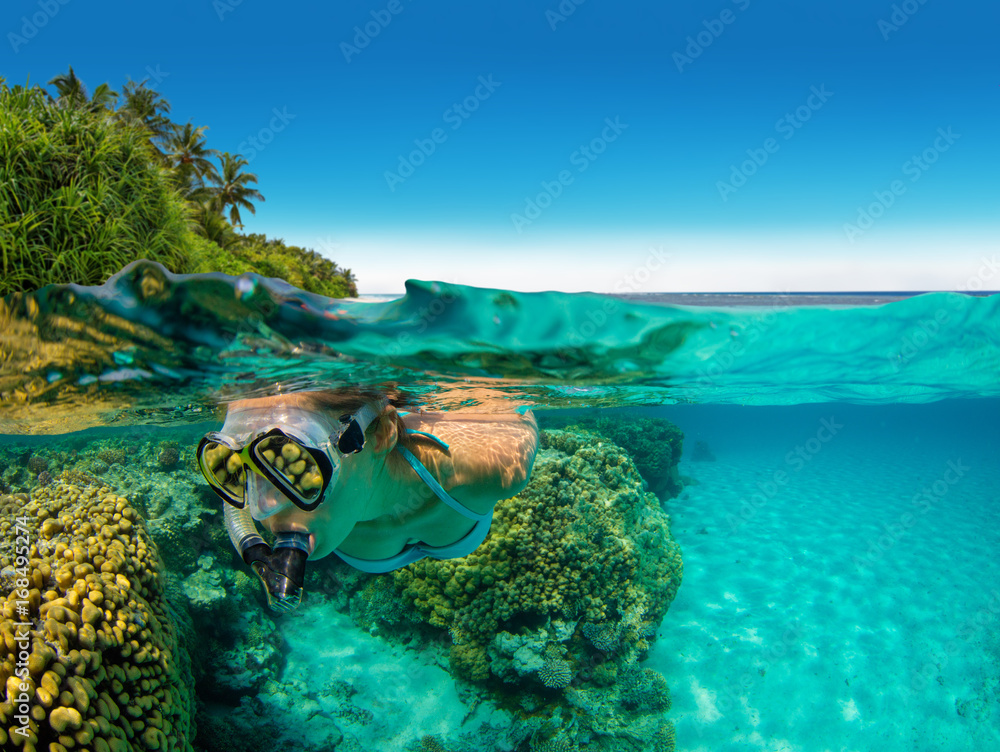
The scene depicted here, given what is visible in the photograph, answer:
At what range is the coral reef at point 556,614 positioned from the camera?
765cm

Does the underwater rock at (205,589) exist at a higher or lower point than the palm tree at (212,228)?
lower

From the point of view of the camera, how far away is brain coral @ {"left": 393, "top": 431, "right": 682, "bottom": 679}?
8.07 metres

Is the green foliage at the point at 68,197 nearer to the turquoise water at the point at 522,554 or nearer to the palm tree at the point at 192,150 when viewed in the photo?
the turquoise water at the point at 522,554

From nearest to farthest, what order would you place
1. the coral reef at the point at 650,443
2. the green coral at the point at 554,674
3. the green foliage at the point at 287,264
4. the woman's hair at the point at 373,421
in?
the woman's hair at the point at 373,421 → the green coral at the point at 554,674 → the coral reef at the point at 650,443 → the green foliage at the point at 287,264

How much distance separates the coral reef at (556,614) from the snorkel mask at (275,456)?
6.47 m

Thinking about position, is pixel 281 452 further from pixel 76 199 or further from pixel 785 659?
pixel 785 659

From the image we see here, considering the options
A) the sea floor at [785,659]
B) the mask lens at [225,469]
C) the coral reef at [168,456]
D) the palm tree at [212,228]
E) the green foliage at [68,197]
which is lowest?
the sea floor at [785,659]

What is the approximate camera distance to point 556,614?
8133mm

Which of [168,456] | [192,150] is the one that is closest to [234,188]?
[192,150]

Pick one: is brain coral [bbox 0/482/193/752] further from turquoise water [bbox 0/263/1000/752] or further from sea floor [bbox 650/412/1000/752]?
sea floor [bbox 650/412/1000/752]

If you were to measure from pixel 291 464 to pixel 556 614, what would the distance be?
7282 mm

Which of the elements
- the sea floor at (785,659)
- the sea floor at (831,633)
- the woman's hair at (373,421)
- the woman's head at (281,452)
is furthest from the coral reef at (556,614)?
the woman's head at (281,452)

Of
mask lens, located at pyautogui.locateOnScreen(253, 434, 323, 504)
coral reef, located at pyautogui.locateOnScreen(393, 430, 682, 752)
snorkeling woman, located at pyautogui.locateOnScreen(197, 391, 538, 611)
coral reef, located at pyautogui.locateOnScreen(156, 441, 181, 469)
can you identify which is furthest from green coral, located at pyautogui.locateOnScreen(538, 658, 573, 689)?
coral reef, located at pyautogui.locateOnScreen(156, 441, 181, 469)

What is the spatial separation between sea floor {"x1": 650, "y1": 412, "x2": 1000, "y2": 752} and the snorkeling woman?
722cm
